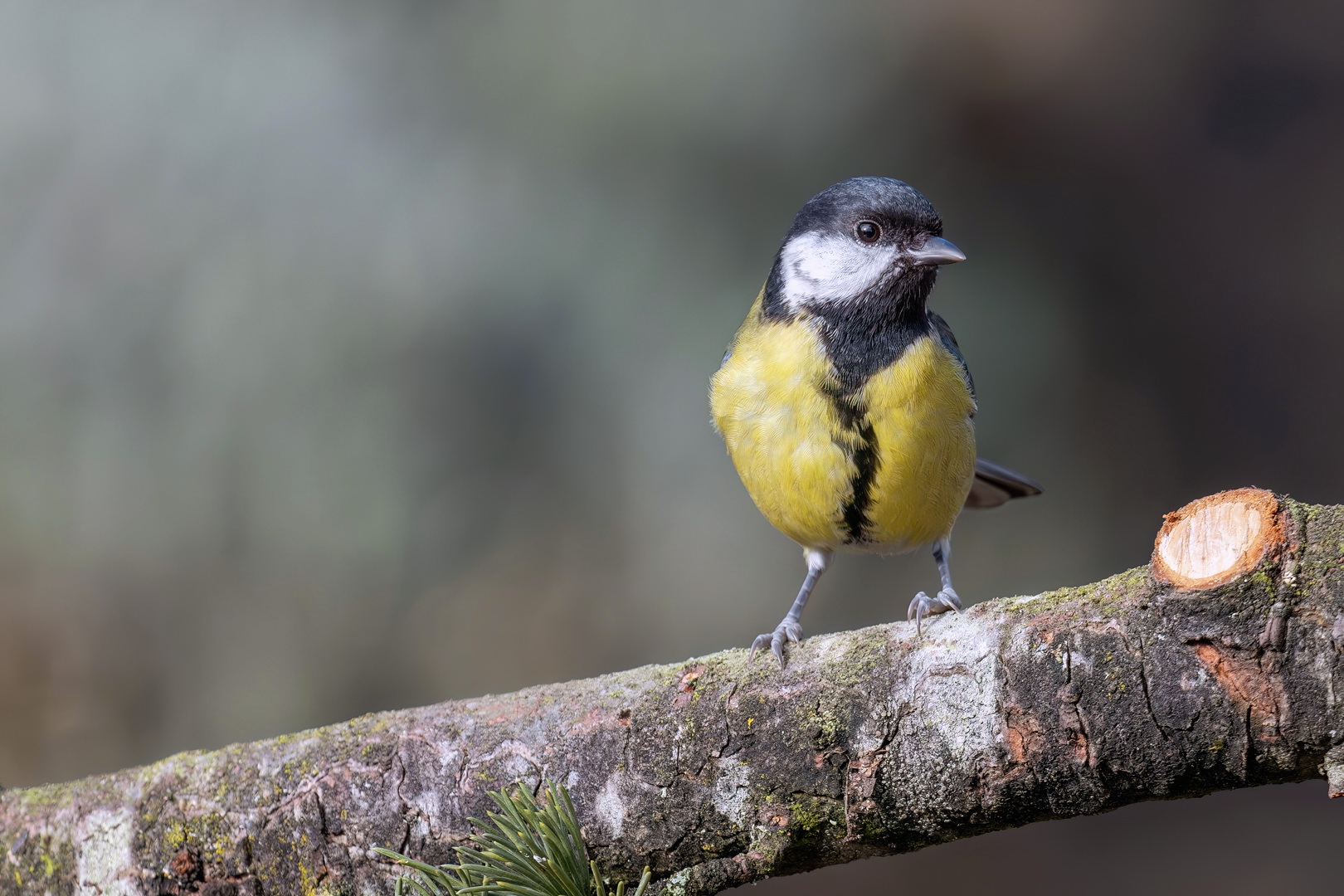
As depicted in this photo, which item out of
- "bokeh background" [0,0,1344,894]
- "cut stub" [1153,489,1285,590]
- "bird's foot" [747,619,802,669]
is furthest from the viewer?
"bokeh background" [0,0,1344,894]

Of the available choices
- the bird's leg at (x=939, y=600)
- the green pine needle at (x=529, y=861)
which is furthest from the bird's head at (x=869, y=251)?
the green pine needle at (x=529, y=861)

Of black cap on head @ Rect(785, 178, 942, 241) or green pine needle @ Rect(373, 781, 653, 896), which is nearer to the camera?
green pine needle @ Rect(373, 781, 653, 896)

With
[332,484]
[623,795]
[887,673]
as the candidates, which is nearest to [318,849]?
[623,795]

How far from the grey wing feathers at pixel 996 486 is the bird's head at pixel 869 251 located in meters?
0.87

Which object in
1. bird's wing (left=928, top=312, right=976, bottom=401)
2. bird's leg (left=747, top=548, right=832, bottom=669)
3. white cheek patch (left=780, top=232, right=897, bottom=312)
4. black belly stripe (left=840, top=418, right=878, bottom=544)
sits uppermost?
white cheek patch (left=780, top=232, right=897, bottom=312)

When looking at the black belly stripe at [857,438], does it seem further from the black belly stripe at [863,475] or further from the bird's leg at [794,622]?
the bird's leg at [794,622]

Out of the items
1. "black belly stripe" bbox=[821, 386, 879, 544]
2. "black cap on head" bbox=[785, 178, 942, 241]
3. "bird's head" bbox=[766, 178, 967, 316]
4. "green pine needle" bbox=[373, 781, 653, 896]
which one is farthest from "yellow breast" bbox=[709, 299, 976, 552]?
"green pine needle" bbox=[373, 781, 653, 896]

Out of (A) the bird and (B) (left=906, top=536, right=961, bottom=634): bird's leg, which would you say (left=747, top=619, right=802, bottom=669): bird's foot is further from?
(B) (left=906, top=536, right=961, bottom=634): bird's leg

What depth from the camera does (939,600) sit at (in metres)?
2.31

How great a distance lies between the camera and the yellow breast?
2455 millimetres

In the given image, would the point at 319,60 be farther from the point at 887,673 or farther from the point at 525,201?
the point at 887,673

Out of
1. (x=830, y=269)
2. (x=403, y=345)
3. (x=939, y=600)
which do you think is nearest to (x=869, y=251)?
(x=830, y=269)

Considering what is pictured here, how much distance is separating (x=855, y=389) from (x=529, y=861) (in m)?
1.42

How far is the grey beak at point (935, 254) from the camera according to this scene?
8.54ft
